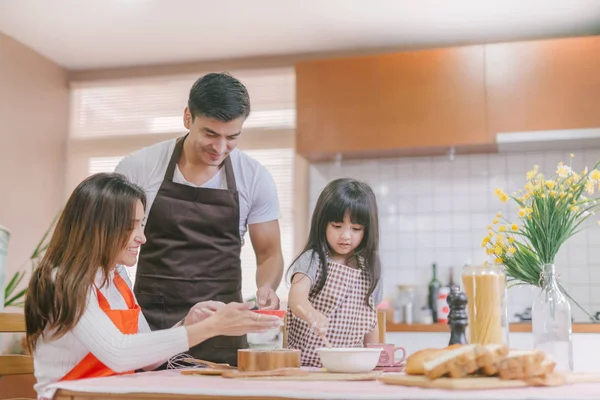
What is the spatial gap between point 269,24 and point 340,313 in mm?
2355

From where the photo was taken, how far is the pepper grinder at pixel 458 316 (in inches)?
53.6

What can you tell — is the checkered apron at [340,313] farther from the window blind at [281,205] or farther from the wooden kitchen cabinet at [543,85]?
the window blind at [281,205]

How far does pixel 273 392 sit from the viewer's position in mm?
1090

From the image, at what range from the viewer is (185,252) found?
2115 millimetres

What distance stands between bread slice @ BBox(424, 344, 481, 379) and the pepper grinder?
0.19 metres

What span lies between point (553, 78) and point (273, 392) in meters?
3.04

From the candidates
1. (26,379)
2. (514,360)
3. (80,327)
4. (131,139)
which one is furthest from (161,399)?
(131,139)

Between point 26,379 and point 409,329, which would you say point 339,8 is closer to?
point 409,329

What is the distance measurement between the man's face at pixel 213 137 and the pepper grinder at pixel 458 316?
0.87 metres

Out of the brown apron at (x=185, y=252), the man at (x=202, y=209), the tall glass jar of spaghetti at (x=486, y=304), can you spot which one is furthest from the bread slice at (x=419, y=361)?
the brown apron at (x=185, y=252)

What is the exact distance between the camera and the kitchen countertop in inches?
130

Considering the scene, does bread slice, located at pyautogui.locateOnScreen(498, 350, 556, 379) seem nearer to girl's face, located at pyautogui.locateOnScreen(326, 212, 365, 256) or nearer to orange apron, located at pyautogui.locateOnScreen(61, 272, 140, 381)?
orange apron, located at pyautogui.locateOnScreen(61, 272, 140, 381)

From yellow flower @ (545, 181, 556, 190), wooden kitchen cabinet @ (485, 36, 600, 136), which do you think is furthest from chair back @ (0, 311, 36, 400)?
wooden kitchen cabinet @ (485, 36, 600, 136)

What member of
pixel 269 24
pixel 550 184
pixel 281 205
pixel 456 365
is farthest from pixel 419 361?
pixel 281 205
